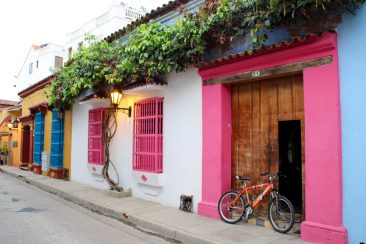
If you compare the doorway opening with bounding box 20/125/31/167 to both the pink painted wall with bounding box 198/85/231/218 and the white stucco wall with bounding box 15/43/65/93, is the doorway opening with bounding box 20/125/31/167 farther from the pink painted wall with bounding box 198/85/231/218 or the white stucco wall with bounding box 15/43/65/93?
the pink painted wall with bounding box 198/85/231/218

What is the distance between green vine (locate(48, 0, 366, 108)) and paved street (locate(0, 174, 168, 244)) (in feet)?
11.8

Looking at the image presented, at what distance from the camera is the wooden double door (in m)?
6.26

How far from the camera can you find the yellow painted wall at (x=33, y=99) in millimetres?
17056

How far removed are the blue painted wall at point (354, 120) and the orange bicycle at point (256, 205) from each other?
0.97 m

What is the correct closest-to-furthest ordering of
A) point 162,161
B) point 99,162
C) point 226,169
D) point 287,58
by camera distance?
point 287,58 → point 226,169 → point 162,161 → point 99,162

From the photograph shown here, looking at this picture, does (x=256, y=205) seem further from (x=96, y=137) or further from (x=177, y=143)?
(x=96, y=137)

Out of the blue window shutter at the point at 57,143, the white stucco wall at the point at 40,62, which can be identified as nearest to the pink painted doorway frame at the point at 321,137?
the blue window shutter at the point at 57,143

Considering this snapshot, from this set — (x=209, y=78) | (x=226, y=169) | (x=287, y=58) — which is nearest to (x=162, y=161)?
(x=226, y=169)

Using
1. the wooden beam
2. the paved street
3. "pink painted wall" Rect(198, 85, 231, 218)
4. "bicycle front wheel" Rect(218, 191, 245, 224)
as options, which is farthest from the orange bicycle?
the wooden beam

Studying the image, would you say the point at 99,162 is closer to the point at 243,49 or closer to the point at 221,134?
the point at 221,134

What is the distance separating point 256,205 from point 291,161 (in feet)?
3.76

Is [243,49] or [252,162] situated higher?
[243,49]

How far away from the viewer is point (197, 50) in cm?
711

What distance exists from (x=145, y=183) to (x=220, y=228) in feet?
10.6
